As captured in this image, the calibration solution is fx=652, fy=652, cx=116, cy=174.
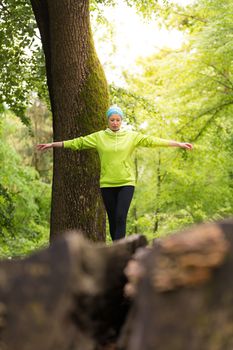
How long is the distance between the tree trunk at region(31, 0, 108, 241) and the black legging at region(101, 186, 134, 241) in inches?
35.0

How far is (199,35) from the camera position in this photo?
15273 millimetres

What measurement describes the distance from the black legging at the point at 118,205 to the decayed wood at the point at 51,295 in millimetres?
Result: 4590

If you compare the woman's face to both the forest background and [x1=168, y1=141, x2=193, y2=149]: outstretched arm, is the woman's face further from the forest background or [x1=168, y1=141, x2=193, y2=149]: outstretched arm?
the forest background

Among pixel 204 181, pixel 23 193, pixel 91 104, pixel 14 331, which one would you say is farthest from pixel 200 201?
pixel 14 331

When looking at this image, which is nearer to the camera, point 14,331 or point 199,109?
point 14,331

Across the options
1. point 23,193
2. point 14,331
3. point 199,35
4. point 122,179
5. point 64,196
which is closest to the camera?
point 14,331

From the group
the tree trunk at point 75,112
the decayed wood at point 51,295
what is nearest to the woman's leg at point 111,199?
the tree trunk at point 75,112

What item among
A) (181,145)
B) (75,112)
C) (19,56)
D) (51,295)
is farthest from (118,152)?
(19,56)

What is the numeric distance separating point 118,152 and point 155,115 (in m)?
6.12

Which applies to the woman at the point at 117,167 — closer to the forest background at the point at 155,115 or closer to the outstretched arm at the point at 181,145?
the outstretched arm at the point at 181,145

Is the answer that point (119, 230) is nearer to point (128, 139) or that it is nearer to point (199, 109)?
point (128, 139)

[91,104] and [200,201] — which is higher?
[91,104]

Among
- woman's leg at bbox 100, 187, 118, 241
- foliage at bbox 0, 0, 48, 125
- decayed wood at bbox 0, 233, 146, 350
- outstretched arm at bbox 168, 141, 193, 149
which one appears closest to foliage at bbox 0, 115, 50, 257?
foliage at bbox 0, 0, 48, 125

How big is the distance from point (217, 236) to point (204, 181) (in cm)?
1914
